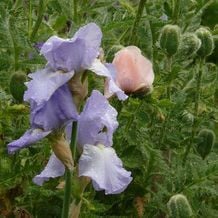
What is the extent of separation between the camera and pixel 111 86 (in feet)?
2.58

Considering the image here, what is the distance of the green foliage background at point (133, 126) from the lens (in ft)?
3.71

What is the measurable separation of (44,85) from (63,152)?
0.07 meters

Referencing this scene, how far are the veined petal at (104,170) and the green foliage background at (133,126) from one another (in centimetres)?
28

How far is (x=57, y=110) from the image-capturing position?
29.0 inches

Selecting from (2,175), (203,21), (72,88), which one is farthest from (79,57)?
(203,21)

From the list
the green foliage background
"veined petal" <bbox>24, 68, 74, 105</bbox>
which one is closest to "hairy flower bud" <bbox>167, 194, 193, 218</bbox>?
the green foliage background

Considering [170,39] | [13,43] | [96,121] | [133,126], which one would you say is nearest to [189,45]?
[170,39]

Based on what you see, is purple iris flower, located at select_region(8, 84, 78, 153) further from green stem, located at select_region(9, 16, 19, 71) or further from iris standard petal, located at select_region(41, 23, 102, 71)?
green stem, located at select_region(9, 16, 19, 71)

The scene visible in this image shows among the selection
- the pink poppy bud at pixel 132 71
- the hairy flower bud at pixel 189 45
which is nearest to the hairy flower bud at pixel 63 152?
the pink poppy bud at pixel 132 71

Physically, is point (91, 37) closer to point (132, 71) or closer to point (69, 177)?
point (69, 177)

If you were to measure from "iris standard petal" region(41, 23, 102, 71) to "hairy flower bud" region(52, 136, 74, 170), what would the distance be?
8 centimetres

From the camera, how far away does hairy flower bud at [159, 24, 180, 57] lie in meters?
1.17

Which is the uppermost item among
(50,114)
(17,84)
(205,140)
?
(50,114)

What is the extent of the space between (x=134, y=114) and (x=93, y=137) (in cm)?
40
